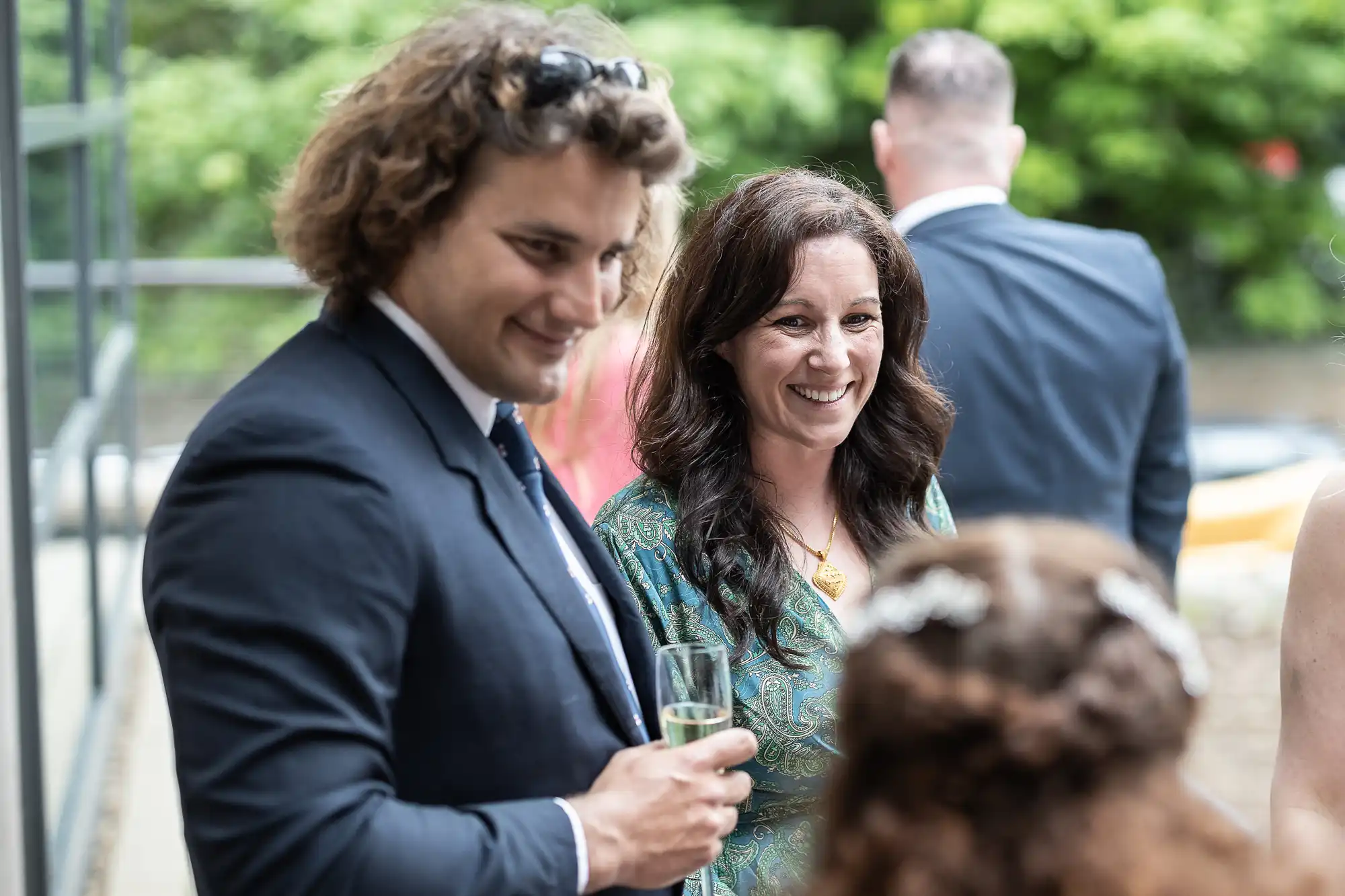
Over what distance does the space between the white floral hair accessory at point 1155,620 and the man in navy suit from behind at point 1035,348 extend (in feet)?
7.57

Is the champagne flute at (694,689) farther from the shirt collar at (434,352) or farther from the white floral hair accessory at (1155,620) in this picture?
the white floral hair accessory at (1155,620)

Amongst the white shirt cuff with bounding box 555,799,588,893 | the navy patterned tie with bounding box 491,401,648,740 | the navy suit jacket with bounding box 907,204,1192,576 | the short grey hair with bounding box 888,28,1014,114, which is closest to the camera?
the white shirt cuff with bounding box 555,799,588,893

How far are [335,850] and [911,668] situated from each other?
614mm

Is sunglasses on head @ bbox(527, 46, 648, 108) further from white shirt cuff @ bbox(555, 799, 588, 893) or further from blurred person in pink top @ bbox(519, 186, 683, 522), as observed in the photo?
blurred person in pink top @ bbox(519, 186, 683, 522)

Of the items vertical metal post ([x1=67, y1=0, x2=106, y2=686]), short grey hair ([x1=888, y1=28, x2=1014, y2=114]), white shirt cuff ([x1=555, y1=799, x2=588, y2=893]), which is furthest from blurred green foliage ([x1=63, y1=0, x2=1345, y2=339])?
white shirt cuff ([x1=555, y1=799, x2=588, y2=893])

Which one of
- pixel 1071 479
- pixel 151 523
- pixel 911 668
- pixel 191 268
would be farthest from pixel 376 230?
pixel 191 268

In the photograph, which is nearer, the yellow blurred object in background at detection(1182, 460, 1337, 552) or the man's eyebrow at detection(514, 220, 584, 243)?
the man's eyebrow at detection(514, 220, 584, 243)

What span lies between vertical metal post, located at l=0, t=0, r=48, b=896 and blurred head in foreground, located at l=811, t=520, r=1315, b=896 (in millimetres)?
2693

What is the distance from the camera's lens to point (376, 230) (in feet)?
5.22

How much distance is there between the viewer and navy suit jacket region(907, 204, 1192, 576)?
11.8 feet

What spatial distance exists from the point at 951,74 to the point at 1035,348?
824mm

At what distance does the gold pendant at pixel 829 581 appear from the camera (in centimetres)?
241

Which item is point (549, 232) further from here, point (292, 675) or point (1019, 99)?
point (1019, 99)

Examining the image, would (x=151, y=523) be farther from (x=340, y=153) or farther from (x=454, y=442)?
(x=340, y=153)
